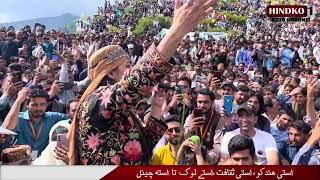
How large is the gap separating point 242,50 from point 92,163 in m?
1.46

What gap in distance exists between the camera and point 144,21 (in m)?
4.48

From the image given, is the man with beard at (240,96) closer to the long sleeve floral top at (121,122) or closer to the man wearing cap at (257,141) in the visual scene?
the man wearing cap at (257,141)

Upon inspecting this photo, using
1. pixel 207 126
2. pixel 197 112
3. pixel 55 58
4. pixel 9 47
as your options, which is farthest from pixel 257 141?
pixel 9 47

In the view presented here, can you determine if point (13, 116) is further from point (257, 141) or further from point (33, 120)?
point (257, 141)

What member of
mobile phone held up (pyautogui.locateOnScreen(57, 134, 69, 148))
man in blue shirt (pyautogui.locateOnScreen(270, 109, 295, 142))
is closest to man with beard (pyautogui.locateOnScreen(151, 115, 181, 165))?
mobile phone held up (pyautogui.locateOnScreen(57, 134, 69, 148))

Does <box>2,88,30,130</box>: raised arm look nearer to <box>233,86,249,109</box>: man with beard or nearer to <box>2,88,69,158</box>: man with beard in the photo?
<box>2,88,69,158</box>: man with beard

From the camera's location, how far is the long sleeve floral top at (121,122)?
11.2 ft

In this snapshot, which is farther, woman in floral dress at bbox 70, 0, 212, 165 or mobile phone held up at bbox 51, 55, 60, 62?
mobile phone held up at bbox 51, 55, 60, 62

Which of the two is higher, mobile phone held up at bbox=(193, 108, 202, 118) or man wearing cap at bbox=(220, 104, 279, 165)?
mobile phone held up at bbox=(193, 108, 202, 118)

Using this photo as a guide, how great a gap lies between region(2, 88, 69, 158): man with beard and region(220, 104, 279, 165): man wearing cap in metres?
1.18

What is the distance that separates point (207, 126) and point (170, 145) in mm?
325

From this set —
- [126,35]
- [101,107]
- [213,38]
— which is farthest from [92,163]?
[213,38]

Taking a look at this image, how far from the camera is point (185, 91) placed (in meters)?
4.40

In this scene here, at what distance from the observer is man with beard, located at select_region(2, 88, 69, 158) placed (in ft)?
13.9
